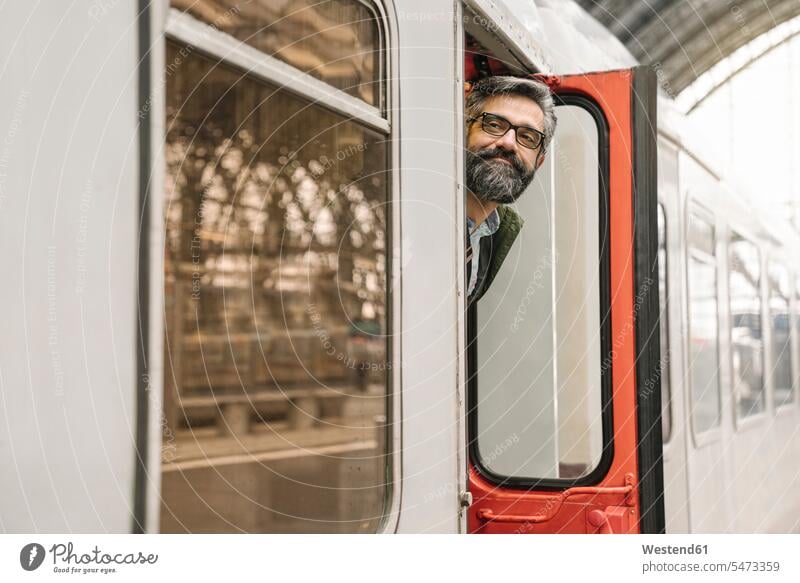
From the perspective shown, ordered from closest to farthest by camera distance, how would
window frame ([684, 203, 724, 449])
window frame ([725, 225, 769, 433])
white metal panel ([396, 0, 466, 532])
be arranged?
white metal panel ([396, 0, 466, 532]) < window frame ([684, 203, 724, 449]) < window frame ([725, 225, 769, 433])

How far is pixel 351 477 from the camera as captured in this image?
163cm

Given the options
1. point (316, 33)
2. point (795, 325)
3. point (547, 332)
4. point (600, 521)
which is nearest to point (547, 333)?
point (547, 332)

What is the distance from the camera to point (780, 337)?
6246mm

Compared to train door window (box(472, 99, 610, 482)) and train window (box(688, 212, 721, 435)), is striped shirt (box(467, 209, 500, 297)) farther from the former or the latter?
train window (box(688, 212, 721, 435))

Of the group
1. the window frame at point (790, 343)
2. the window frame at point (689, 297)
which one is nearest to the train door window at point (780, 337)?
the window frame at point (790, 343)

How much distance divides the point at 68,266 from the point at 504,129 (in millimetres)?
1426

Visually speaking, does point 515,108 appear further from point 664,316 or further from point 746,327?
point 746,327

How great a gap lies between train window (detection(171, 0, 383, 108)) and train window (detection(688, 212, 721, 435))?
8.24 feet

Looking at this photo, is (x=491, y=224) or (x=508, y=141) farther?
(x=491, y=224)

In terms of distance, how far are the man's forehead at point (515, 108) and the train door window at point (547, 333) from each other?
0.75ft

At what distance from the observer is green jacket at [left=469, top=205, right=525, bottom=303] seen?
2.55 meters
